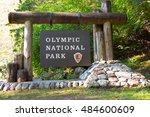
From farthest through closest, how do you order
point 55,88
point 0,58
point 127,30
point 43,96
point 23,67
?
1. point 0,58
2. point 127,30
3. point 23,67
4. point 55,88
5. point 43,96

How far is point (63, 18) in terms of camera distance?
379 inches

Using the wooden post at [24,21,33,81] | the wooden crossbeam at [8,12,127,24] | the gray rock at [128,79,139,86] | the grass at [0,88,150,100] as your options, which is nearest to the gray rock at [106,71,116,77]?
the gray rock at [128,79,139,86]

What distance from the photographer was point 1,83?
9086 millimetres

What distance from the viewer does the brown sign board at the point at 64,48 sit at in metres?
9.59

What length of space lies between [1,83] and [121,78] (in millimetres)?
3209

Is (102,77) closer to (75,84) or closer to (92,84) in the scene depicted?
(92,84)

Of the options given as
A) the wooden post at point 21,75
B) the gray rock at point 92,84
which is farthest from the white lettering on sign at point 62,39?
the gray rock at point 92,84

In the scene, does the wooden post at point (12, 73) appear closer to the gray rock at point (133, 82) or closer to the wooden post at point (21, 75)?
the wooden post at point (21, 75)

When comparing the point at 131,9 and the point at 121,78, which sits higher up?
the point at 131,9

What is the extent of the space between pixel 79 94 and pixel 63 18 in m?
2.74

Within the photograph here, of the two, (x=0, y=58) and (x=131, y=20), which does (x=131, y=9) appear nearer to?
(x=131, y=20)

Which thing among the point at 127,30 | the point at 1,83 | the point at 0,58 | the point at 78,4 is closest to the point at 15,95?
the point at 1,83

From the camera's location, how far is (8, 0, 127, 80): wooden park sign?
9.43 metres

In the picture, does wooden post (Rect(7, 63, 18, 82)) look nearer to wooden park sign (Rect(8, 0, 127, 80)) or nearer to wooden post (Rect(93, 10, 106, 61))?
wooden park sign (Rect(8, 0, 127, 80))
